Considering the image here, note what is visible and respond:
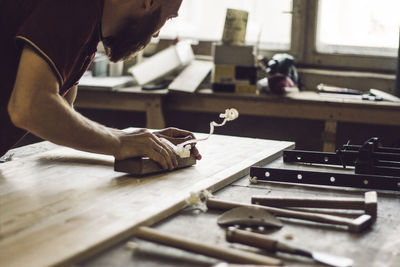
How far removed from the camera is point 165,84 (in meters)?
4.03

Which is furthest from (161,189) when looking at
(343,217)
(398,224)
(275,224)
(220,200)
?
(398,224)

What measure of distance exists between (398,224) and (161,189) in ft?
2.11

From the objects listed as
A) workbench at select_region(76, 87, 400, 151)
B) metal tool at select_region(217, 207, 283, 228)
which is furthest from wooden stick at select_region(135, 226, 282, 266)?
workbench at select_region(76, 87, 400, 151)

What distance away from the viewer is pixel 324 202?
5.00 ft

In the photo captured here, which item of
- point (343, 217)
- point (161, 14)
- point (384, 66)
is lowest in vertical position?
point (343, 217)

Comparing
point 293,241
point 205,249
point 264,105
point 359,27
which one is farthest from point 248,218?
point 359,27

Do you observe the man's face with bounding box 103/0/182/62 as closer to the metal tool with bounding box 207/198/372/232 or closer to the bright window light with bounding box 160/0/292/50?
the metal tool with bounding box 207/198/372/232

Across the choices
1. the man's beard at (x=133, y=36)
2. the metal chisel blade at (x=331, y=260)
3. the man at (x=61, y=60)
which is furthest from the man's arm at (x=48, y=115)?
the metal chisel blade at (x=331, y=260)

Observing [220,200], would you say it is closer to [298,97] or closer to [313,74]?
[298,97]

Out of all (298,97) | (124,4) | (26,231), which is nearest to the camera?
(26,231)

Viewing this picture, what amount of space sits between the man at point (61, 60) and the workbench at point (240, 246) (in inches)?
5.5

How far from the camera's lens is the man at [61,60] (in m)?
1.63

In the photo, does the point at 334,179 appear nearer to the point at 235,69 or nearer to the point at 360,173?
the point at 360,173

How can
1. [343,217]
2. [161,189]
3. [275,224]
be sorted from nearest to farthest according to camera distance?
[275,224] < [343,217] < [161,189]
